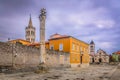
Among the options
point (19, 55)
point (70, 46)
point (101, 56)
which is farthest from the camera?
point (101, 56)

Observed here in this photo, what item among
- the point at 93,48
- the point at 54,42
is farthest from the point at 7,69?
the point at 93,48

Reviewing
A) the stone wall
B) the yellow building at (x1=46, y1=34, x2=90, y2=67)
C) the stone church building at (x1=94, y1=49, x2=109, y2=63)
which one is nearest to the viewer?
the stone wall

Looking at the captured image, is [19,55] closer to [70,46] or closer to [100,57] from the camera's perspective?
[70,46]

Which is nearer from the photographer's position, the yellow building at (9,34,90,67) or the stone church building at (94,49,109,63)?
the yellow building at (9,34,90,67)

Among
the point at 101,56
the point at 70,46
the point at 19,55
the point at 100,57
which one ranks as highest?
the point at 70,46

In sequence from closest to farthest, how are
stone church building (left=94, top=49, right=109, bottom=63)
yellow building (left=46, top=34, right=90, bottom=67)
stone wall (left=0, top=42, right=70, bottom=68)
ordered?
stone wall (left=0, top=42, right=70, bottom=68), yellow building (left=46, top=34, right=90, bottom=67), stone church building (left=94, top=49, right=109, bottom=63)

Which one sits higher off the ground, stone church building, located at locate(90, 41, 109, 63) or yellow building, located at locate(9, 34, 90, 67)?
yellow building, located at locate(9, 34, 90, 67)

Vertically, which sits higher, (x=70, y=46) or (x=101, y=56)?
(x=70, y=46)

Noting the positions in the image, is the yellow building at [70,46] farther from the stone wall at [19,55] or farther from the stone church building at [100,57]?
the stone church building at [100,57]

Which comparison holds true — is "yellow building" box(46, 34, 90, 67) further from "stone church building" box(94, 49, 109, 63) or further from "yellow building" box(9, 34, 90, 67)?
"stone church building" box(94, 49, 109, 63)

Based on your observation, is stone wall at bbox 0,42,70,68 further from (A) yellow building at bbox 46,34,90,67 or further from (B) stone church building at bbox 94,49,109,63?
(B) stone church building at bbox 94,49,109,63

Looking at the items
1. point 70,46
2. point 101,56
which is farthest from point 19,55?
point 101,56

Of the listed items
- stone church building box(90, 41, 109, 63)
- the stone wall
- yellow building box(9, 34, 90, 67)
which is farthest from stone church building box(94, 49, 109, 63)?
the stone wall

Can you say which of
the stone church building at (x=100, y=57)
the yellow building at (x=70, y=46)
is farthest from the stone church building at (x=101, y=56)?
the yellow building at (x=70, y=46)
